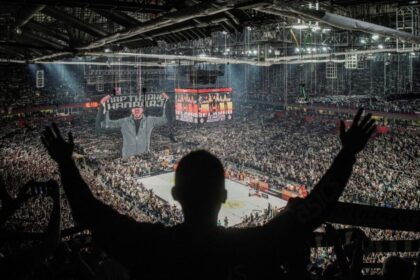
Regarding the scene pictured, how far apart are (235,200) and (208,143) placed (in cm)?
1215

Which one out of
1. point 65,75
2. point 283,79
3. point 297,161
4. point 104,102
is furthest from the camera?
point 283,79

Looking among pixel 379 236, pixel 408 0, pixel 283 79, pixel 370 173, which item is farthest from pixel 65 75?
pixel 408 0

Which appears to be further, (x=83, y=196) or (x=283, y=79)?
(x=283, y=79)

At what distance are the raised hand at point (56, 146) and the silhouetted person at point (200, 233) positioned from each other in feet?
0.38


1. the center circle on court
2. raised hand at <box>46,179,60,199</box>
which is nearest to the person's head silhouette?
raised hand at <box>46,179,60,199</box>

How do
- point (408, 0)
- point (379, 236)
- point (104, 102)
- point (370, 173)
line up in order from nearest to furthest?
point (408, 0)
point (379, 236)
point (104, 102)
point (370, 173)

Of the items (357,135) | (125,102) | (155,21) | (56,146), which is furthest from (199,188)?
(125,102)

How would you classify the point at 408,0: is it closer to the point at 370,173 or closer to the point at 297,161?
the point at 370,173

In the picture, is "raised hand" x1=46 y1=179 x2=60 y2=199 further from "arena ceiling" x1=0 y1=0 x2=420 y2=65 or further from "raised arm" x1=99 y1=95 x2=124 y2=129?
"raised arm" x1=99 y1=95 x2=124 y2=129

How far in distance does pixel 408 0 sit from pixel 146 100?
44.8 feet

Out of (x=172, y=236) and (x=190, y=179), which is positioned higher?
(x=190, y=179)

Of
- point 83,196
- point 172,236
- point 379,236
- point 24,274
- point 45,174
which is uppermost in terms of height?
point 83,196

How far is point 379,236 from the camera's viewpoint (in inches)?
479

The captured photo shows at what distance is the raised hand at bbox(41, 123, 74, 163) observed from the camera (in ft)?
5.17
